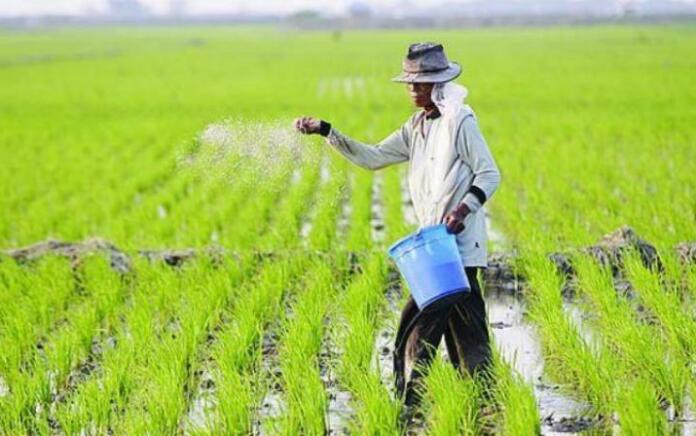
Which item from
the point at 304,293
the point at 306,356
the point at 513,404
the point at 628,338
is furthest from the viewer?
the point at 304,293

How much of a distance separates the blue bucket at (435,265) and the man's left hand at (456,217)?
0.02 metres

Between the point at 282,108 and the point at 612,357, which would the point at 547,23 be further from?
the point at 612,357

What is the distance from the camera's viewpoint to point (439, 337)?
3.28m

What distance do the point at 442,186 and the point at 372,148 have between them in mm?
333

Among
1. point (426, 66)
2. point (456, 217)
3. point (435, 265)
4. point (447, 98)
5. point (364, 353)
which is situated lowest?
point (364, 353)

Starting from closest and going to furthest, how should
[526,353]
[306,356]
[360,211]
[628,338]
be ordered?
[628,338], [306,356], [526,353], [360,211]

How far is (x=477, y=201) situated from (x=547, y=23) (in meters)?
69.3

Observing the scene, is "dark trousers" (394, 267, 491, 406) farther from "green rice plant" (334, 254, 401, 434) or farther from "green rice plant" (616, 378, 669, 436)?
"green rice plant" (616, 378, 669, 436)

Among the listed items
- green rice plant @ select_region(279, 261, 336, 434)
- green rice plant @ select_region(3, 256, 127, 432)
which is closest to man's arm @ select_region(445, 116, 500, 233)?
green rice plant @ select_region(279, 261, 336, 434)

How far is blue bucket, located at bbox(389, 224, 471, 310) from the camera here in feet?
10.2

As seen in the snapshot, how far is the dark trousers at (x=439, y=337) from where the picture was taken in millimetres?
3260

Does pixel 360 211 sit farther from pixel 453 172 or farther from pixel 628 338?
pixel 453 172

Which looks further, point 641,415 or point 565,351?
point 565,351

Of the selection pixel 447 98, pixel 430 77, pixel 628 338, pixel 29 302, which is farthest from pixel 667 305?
pixel 29 302
